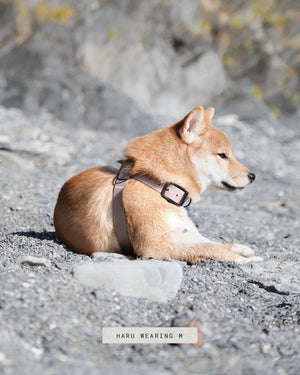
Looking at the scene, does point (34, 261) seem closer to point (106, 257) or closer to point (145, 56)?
point (106, 257)

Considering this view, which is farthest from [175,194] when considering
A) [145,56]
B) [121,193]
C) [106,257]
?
[145,56]

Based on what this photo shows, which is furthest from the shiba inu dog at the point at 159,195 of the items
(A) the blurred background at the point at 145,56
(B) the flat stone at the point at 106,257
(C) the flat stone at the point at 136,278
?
(A) the blurred background at the point at 145,56

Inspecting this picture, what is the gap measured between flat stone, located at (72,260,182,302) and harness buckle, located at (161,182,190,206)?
2.71 ft

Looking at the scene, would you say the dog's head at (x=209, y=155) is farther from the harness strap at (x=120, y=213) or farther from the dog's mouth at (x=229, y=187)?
the harness strap at (x=120, y=213)

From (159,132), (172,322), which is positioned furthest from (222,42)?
(172,322)

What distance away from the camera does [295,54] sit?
2133cm

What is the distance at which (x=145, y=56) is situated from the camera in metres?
17.1

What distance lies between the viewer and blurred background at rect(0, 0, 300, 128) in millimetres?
12992

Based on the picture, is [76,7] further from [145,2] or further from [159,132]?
[159,132]

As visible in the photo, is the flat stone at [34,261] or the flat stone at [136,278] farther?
the flat stone at [34,261]

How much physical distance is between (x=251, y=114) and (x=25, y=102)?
8.53 m

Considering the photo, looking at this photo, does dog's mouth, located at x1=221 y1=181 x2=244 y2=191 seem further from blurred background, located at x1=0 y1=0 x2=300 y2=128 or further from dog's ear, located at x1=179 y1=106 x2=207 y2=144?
blurred background, located at x1=0 y1=0 x2=300 y2=128

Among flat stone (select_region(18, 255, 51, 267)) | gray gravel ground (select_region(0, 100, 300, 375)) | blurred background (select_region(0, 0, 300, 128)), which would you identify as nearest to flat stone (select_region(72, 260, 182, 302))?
gray gravel ground (select_region(0, 100, 300, 375))

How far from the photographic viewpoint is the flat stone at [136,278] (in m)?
3.45
